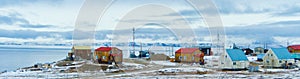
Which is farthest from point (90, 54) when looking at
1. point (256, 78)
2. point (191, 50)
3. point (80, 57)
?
point (256, 78)

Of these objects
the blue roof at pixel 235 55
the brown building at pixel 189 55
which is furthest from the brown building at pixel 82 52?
the blue roof at pixel 235 55

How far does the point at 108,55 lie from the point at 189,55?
10.7 m

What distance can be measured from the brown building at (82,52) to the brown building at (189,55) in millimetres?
14297

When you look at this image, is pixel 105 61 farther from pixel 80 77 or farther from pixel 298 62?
pixel 298 62

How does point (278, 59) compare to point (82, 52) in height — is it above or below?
below

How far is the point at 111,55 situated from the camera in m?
45.3

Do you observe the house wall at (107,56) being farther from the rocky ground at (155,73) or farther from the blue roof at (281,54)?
the blue roof at (281,54)

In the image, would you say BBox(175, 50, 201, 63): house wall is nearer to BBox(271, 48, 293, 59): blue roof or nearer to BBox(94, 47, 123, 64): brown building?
BBox(94, 47, 123, 64): brown building

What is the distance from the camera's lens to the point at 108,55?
45.6 meters

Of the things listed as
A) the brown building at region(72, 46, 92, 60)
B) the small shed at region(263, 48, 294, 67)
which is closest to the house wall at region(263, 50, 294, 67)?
the small shed at region(263, 48, 294, 67)

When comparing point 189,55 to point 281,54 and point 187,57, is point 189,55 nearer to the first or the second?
point 187,57

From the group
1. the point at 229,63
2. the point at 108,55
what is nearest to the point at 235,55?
the point at 229,63

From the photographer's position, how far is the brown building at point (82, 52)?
5517cm

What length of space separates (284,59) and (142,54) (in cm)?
3076
